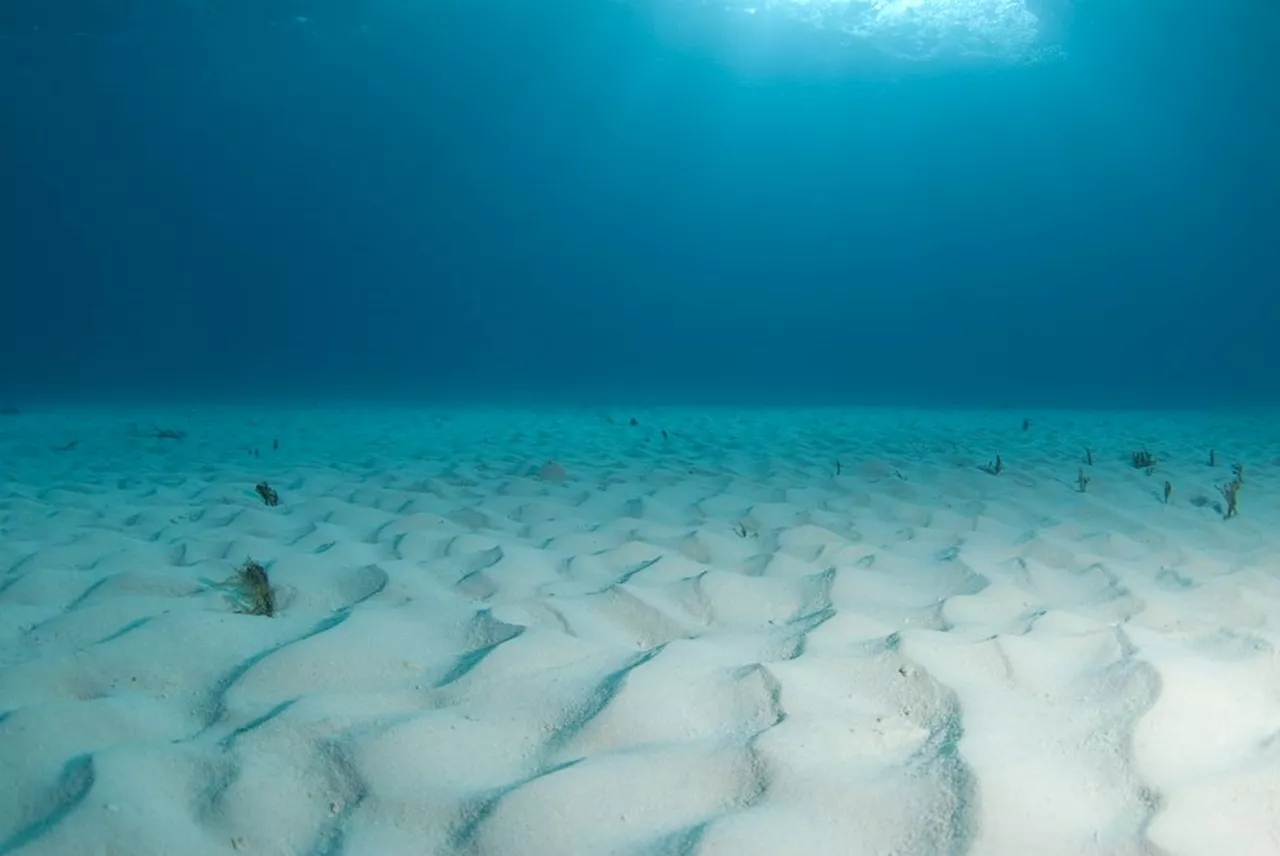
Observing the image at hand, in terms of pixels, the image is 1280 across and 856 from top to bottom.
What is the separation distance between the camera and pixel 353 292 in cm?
9388

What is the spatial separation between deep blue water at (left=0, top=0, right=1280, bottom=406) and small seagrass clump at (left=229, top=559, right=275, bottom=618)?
2536cm

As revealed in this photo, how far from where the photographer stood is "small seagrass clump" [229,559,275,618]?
2797 mm

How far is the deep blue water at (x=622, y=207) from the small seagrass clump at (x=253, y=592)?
25.4 m

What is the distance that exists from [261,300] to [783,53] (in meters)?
73.1

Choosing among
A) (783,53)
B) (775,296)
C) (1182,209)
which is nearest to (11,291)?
(783,53)

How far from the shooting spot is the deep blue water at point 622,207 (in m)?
35.4

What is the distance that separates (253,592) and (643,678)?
1.69 metres

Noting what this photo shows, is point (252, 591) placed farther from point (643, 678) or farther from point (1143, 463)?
point (1143, 463)

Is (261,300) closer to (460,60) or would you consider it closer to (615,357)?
(615,357)

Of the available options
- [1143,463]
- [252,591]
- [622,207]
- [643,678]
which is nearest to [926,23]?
[1143,463]

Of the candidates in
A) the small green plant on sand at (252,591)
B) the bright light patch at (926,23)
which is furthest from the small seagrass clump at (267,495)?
the bright light patch at (926,23)

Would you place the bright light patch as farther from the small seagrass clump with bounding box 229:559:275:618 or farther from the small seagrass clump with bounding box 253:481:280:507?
the small seagrass clump with bounding box 229:559:275:618

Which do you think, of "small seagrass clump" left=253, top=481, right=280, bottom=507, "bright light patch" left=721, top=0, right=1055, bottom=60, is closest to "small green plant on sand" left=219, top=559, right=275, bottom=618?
"small seagrass clump" left=253, top=481, right=280, bottom=507

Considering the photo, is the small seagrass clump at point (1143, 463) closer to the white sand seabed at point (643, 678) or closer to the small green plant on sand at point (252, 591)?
the white sand seabed at point (643, 678)
